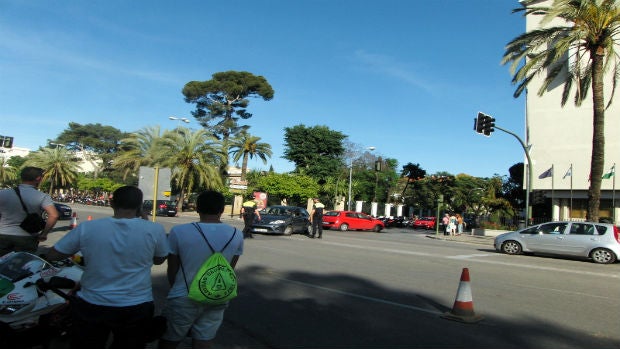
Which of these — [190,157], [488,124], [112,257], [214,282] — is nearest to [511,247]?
[488,124]

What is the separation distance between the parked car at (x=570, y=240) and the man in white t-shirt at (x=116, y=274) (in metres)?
16.3

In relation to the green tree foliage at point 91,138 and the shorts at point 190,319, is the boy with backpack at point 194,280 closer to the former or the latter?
the shorts at point 190,319

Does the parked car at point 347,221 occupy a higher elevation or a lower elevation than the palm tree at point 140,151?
lower

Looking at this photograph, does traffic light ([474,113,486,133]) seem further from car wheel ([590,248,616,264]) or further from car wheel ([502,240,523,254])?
car wheel ([590,248,616,264])

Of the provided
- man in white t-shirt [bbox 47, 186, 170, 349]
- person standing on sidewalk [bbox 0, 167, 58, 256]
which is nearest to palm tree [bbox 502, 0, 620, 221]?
person standing on sidewalk [bbox 0, 167, 58, 256]

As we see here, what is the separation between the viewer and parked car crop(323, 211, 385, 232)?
1266 inches

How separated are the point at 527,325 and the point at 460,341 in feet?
4.83

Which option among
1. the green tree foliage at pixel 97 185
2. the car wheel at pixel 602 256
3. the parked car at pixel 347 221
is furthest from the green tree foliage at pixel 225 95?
the car wheel at pixel 602 256

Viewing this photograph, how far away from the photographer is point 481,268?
12.5 meters

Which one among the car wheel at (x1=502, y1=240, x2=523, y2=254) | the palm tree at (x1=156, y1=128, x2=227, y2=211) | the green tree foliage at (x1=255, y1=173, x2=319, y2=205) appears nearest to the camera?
the car wheel at (x1=502, y1=240, x2=523, y2=254)

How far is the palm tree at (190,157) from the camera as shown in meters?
44.8

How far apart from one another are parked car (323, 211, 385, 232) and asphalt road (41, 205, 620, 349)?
63.4ft

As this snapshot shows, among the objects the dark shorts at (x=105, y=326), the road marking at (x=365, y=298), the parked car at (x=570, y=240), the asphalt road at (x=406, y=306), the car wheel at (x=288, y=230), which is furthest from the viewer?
the car wheel at (x=288, y=230)

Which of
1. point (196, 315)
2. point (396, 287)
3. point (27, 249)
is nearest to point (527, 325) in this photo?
point (396, 287)
